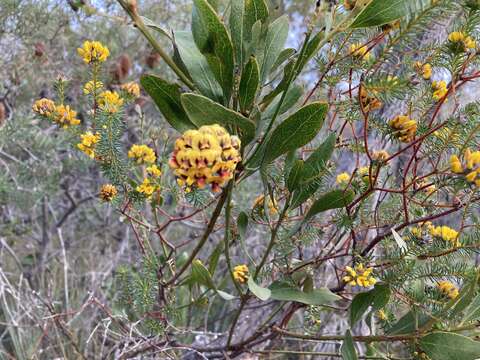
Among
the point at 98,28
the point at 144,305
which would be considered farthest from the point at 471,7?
the point at 98,28

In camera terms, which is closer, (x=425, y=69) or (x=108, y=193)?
(x=425, y=69)

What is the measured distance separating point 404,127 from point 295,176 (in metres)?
0.17

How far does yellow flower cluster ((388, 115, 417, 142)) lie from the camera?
2.31 ft

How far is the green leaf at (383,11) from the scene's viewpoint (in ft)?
1.97

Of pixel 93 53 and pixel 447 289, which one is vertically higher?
pixel 93 53

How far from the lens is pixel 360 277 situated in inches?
30.3

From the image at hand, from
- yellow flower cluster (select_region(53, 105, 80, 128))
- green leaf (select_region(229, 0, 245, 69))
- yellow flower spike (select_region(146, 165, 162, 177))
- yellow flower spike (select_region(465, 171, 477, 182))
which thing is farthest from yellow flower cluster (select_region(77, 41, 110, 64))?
yellow flower spike (select_region(465, 171, 477, 182))

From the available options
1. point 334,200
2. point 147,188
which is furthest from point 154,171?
point 334,200

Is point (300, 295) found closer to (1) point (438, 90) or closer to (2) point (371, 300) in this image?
(2) point (371, 300)

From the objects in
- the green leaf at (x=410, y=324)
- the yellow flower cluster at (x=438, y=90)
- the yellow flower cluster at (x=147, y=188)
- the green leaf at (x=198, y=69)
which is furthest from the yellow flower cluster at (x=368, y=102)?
the yellow flower cluster at (x=147, y=188)

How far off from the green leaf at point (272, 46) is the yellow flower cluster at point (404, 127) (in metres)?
0.20

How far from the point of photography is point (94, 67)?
938mm

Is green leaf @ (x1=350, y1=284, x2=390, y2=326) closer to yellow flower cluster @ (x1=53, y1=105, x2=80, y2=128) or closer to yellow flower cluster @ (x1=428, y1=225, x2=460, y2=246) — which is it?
yellow flower cluster @ (x1=428, y1=225, x2=460, y2=246)

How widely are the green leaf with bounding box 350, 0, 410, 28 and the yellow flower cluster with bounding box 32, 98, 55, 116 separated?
2.04 ft
